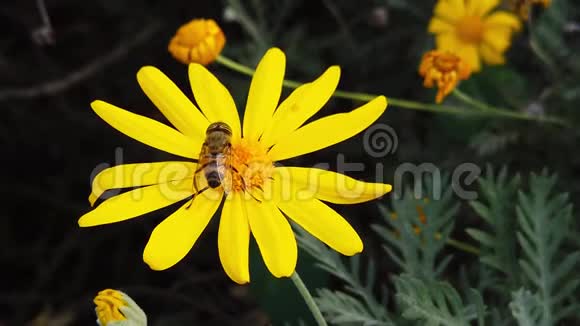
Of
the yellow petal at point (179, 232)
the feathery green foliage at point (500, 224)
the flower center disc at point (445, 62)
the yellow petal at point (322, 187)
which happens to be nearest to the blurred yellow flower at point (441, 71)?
the flower center disc at point (445, 62)

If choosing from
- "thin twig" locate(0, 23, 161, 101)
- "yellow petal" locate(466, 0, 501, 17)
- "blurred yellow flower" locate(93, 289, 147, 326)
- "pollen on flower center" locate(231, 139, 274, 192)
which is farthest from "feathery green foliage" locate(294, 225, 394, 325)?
"thin twig" locate(0, 23, 161, 101)

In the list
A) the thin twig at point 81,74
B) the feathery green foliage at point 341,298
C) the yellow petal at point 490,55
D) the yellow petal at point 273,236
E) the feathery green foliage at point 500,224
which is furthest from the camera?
the thin twig at point 81,74

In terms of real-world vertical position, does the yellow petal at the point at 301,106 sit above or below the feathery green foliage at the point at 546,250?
above

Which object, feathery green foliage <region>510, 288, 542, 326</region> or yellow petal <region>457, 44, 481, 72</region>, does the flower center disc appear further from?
feathery green foliage <region>510, 288, 542, 326</region>

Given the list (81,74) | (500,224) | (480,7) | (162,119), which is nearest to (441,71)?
(500,224)

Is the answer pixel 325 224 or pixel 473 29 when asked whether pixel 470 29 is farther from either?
pixel 325 224

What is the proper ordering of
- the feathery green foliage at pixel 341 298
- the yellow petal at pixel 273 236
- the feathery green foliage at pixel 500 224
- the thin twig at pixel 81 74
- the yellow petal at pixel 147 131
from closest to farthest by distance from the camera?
1. the yellow petal at pixel 273 236
2. the yellow petal at pixel 147 131
3. the feathery green foliage at pixel 341 298
4. the feathery green foliage at pixel 500 224
5. the thin twig at pixel 81 74

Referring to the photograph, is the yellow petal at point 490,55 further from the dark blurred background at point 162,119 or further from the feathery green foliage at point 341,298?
the feathery green foliage at point 341,298

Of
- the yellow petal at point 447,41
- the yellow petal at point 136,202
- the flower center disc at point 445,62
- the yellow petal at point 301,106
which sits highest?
the yellow petal at point 447,41
